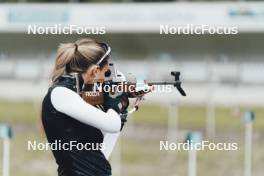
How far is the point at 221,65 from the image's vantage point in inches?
506

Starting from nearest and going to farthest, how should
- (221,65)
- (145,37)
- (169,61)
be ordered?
(221,65), (169,61), (145,37)

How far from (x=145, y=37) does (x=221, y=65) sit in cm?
398

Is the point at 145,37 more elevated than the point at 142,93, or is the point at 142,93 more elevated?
the point at 145,37

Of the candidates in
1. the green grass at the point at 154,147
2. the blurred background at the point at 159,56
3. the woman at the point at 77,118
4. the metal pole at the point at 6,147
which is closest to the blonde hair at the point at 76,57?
the woman at the point at 77,118

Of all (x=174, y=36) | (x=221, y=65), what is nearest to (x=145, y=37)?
(x=174, y=36)

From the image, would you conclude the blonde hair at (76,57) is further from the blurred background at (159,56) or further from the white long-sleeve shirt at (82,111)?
the blurred background at (159,56)

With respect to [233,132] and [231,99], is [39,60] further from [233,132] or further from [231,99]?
[233,132]

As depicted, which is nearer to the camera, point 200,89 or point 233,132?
point 233,132

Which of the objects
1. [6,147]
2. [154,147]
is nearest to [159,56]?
[154,147]

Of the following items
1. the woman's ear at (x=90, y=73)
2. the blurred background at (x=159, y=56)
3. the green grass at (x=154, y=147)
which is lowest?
the woman's ear at (x=90, y=73)

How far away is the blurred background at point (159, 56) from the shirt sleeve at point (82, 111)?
295 inches

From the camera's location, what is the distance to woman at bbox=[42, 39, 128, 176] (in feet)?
6.71

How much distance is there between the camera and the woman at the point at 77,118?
204cm

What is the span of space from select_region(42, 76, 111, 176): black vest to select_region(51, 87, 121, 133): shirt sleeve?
0.08ft
